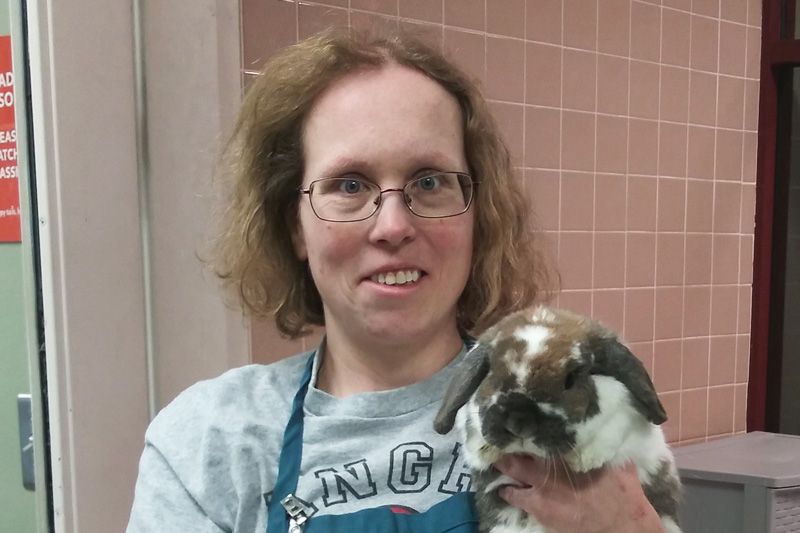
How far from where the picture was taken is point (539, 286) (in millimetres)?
1311

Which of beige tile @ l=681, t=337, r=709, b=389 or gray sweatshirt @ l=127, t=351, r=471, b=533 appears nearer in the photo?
gray sweatshirt @ l=127, t=351, r=471, b=533

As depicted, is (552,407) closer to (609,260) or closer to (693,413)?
(609,260)

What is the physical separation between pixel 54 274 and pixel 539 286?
959mm

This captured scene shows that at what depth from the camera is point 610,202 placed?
2268mm

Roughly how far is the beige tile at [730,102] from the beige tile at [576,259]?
0.69 m

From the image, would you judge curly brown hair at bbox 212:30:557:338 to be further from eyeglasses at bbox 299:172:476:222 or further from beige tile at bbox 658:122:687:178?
beige tile at bbox 658:122:687:178

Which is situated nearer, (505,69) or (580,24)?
(505,69)

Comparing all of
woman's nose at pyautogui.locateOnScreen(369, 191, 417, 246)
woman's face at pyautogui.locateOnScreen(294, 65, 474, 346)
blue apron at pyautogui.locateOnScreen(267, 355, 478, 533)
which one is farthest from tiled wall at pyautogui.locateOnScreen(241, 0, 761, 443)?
blue apron at pyautogui.locateOnScreen(267, 355, 478, 533)

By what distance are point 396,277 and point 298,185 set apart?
0.80 ft

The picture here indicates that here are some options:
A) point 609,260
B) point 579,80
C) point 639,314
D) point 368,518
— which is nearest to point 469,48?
point 579,80

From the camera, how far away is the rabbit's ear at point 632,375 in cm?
87

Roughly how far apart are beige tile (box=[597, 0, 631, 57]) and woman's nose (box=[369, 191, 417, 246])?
141 centimetres

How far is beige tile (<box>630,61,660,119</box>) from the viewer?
90.1 inches

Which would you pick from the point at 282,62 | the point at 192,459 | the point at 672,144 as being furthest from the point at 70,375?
the point at 672,144
